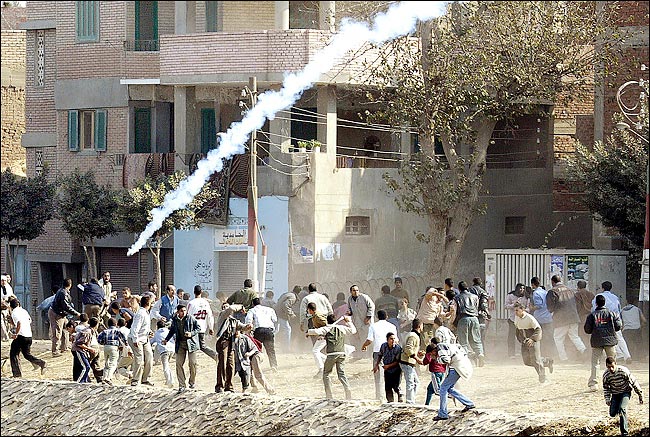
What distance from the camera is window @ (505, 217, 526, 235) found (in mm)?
34456

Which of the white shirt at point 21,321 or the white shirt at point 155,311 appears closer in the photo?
the white shirt at point 155,311

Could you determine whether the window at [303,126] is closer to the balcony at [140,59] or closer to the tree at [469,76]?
the tree at [469,76]

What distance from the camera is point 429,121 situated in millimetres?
27969

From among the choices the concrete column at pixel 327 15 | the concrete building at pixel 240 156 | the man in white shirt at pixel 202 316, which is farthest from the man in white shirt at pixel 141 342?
the concrete column at pixel 327 15

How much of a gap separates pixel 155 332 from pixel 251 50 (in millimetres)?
8838

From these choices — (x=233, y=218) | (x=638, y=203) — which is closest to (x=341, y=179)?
(x=233, y=218)

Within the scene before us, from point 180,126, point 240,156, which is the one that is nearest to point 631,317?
point 240,156

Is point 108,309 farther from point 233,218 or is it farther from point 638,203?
point 638,203

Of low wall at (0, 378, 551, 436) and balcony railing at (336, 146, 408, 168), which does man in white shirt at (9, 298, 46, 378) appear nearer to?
low wall at (0, 378, 551, 436)

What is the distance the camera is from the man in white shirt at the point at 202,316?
22.5 metres

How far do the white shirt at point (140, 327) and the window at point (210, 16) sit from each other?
11.4 meters

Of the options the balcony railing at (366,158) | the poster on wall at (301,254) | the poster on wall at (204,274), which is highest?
the balcony railing at (366,158)

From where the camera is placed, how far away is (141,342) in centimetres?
2308

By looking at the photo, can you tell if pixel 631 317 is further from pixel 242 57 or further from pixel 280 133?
pixel 242 57
